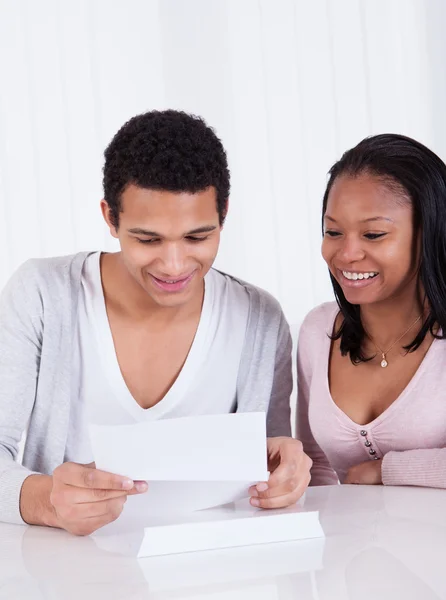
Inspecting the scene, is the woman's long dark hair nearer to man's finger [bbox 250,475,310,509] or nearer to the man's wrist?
man's finger [bbox 250,475,310,509]

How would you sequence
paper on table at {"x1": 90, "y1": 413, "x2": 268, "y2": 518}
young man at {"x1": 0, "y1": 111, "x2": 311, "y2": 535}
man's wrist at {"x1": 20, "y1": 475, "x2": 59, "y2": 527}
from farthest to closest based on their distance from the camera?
young man at {"x1": 0, "y1": 111, "x2": 311, "y2": 535}
man's wrist at {"x1": 20, "y1": 475, "x2": 59, "y2": 527}
paper on table at {"x1": 90, "y1": 413, "x2": 268, "y2": 518}

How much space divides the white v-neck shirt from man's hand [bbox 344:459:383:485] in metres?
0.37

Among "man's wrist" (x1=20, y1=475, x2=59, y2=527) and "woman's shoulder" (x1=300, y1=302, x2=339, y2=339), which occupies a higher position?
"woman's shoulder" (x1=300, y1=302, x2=339, y2=339)

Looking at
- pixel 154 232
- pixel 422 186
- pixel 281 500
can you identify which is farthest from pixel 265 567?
pixel 422 186

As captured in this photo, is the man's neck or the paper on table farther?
the man's neck

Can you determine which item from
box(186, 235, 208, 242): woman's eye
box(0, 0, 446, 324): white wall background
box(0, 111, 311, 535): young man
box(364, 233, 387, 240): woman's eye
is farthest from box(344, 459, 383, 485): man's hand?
box(0, 0, 446, 324): white wall background

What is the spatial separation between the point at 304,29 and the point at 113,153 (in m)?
2.56

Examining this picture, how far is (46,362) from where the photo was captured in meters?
2.10

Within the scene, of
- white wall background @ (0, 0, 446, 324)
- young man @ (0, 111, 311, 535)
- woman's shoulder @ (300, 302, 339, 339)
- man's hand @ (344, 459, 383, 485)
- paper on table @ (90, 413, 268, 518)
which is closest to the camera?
paper on table @ (90, 413, 268, 518)

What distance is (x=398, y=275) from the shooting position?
2059 millimetres

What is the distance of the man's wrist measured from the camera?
66.2 inches

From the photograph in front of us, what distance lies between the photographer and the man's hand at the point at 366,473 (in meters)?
2.02

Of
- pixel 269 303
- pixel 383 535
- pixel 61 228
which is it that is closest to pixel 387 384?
pixel 269 303

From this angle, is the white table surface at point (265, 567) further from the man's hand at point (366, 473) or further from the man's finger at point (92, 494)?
the man's hand at point (366, 473)
